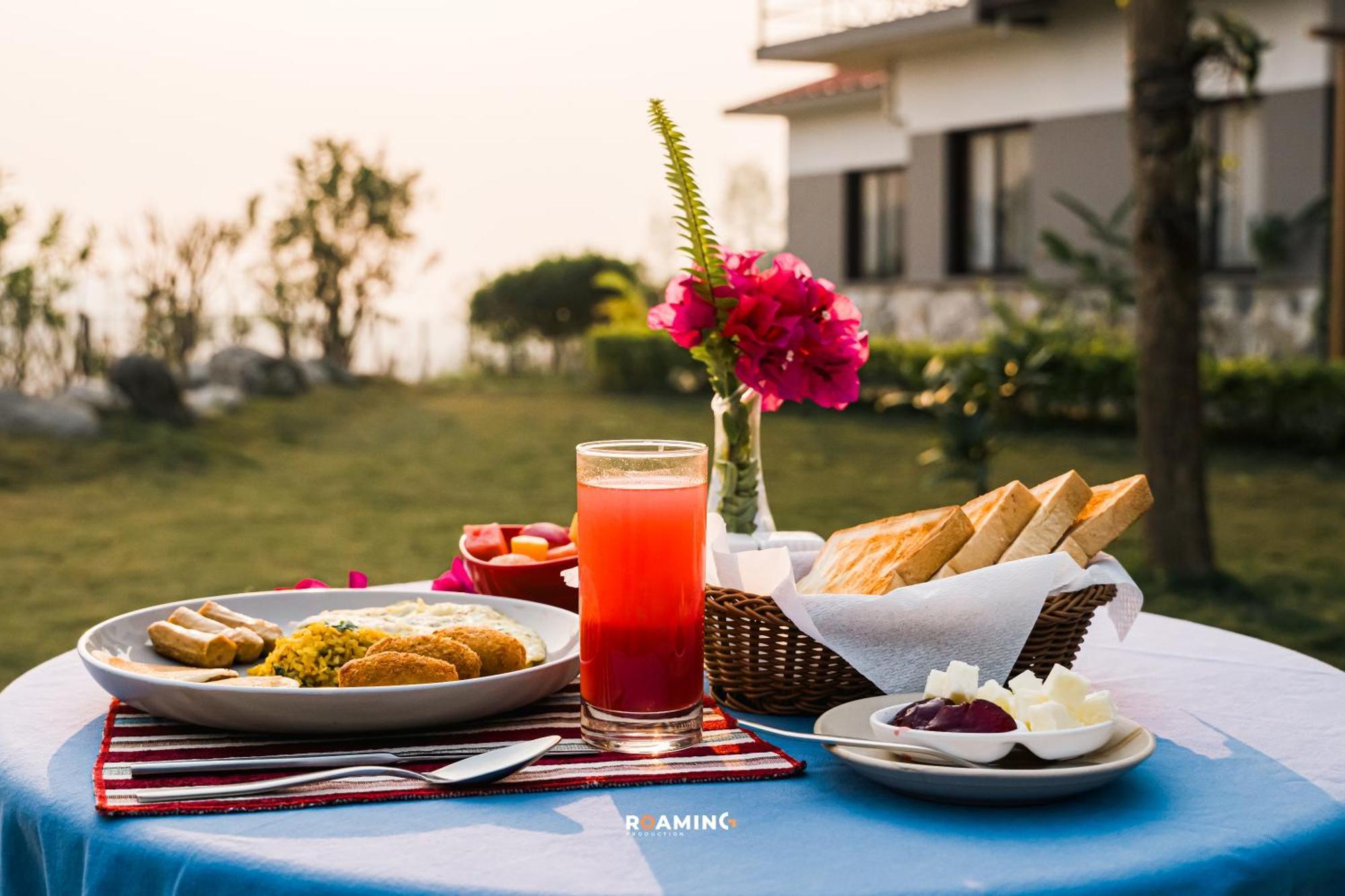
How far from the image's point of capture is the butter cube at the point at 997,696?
4.39 feet

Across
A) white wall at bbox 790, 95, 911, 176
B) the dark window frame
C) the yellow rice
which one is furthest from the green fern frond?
white wall at bbox 790, 95, 911, 176

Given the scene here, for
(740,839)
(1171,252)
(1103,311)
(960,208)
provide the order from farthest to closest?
(960,208), (1103,311), (1171,252), (740,839)

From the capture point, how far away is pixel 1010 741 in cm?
127

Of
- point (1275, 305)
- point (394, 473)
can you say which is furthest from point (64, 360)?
point (1275, 305)

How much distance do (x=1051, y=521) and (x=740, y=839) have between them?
0.64 m

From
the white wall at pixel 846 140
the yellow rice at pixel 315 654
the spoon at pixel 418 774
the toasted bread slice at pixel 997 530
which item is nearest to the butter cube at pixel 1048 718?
the toasted bread slice at pixel 997 530

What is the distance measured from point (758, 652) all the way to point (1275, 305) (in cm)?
1151

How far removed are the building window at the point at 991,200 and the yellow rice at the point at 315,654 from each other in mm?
13637

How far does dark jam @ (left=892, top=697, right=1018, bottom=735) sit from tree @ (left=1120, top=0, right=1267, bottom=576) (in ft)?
16.4

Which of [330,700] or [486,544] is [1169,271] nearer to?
[486,544]

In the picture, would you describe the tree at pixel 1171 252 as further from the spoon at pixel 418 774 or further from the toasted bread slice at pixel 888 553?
the spoon at pixel 418 774

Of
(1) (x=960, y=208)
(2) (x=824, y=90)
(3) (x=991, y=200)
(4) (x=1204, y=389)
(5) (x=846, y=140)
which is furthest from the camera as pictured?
(5) (x=846, y=140)

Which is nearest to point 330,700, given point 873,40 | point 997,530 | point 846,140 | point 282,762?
point 282,762

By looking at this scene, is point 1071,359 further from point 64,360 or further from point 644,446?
point 644,446
